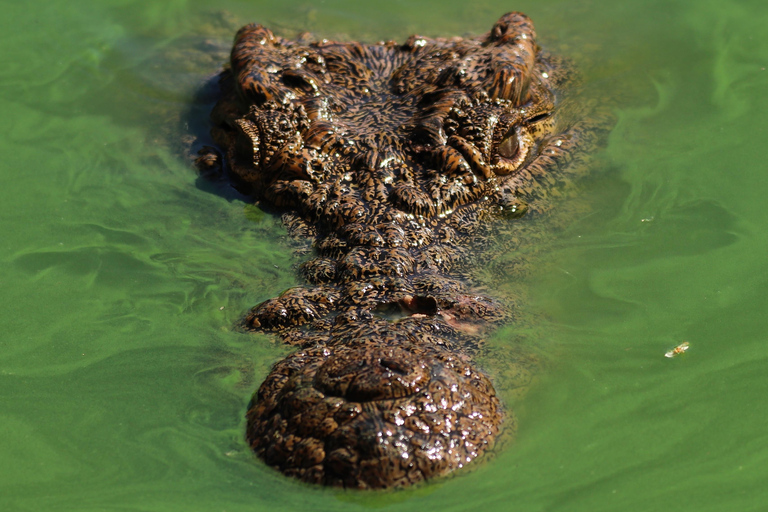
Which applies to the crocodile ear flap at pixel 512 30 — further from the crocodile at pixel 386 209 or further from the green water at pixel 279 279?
the green water at pixel 279 279

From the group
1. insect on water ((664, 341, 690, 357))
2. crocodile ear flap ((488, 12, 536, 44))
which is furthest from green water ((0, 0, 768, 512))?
crocodile ear flap ((488, 12, 536, 44))

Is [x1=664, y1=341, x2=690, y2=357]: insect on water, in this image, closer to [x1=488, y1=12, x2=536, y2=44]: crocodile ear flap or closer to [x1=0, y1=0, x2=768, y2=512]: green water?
[x1=0, y1=0, x2=768, y2=512]: green water

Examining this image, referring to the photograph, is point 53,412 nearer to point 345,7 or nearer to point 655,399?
point 655,399

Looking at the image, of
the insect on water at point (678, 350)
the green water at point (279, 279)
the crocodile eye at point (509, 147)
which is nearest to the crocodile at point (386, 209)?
the crocodile eye at point (509, 147)

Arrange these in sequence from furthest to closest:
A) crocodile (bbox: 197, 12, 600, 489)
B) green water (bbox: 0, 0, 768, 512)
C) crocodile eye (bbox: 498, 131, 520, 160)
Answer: crocodile eye (bbox: 498, 131, 520, 160) < green water (bbox: 0, 0, 768, 512) < crocodile (bbox: 197, 12, 600, 489)

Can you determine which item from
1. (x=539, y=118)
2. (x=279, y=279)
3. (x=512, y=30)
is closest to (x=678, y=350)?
(x=279, y=279)

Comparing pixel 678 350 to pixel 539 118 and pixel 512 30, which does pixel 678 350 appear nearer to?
pixel 539 118
